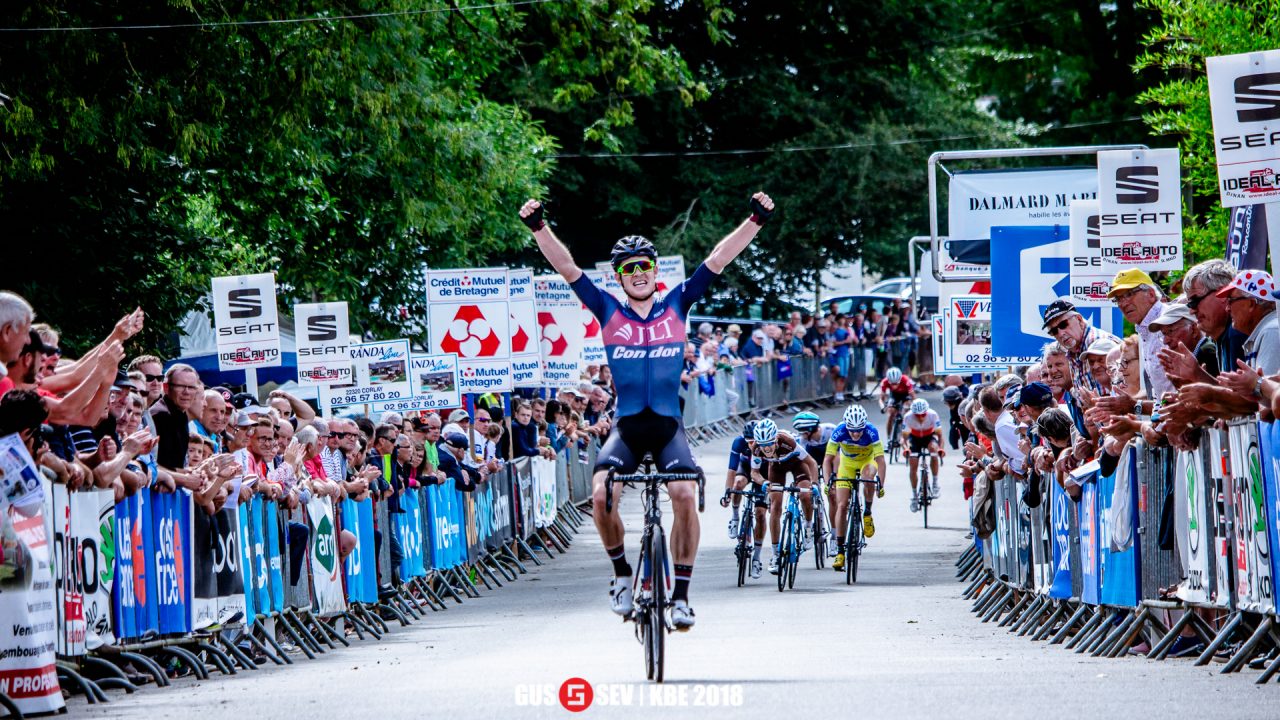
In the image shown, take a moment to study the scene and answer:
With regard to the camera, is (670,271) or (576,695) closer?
(576,695)

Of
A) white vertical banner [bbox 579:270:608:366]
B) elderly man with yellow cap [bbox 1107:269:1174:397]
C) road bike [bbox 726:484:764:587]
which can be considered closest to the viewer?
elderly man with yellow cap [bbox 1107:269:1174:397]

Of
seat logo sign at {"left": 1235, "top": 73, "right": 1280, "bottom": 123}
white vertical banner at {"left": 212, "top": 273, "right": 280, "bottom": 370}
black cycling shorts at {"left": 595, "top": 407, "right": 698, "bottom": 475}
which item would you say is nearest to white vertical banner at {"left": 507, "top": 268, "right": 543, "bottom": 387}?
white vertical banner at {"left": 212, "top": 273, "right": 280, "bottom": 370}

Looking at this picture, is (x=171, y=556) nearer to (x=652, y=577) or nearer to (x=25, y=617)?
(x=25, y=617)

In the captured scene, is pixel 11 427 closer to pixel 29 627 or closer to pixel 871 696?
pixel 29 627

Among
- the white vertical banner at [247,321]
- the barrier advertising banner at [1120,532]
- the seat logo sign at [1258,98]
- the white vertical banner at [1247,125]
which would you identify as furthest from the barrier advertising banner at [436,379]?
the seat logo sign at [1258,98]

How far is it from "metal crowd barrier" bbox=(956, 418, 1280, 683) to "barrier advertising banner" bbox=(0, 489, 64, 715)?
5.48 meters

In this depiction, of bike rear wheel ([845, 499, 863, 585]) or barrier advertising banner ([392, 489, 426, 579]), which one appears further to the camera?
bike rear wheel ([845, 499, 863, 585])

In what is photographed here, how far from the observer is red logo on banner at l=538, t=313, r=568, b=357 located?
1091 inches

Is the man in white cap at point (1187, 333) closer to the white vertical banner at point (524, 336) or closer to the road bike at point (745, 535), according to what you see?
the road bike at point (745, 535)

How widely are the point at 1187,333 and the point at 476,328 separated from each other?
48.9ft

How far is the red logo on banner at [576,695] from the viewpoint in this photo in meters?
9.06

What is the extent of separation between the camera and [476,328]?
25.2 metres

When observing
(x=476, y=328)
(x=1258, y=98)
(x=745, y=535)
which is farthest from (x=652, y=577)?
(x=476, y=328)

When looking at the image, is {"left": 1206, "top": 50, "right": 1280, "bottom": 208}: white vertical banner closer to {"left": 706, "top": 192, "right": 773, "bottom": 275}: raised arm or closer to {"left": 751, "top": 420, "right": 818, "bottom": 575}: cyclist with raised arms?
{"left": 706, "top": 192, "right": 773, "bottom": 275}: raised arm
